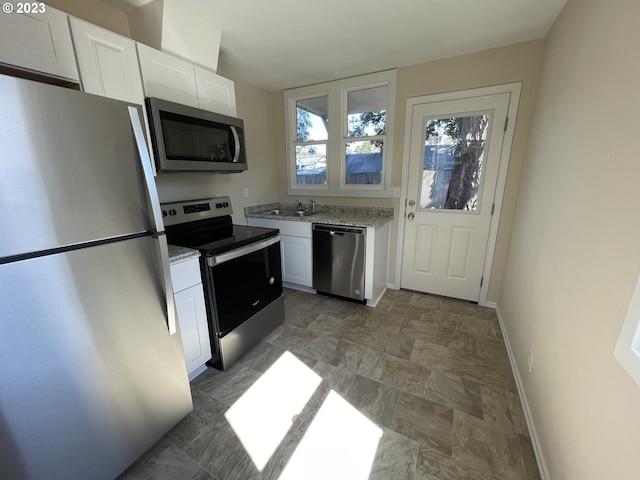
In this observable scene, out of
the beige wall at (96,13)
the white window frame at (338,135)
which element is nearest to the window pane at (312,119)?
the white window frame at (338,135)

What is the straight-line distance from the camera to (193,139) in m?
1.83

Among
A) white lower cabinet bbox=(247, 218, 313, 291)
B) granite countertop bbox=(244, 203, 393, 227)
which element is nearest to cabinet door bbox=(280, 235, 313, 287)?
white lower cabinet bbox=(247, 218, 313, 291)

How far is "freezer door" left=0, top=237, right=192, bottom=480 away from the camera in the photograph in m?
0.86

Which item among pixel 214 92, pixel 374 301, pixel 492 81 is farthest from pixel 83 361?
pixel 492 81

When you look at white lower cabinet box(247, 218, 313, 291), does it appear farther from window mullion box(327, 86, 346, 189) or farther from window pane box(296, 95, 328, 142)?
window pane box(296, 95, 328, 142)

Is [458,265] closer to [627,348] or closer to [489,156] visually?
[489,156]

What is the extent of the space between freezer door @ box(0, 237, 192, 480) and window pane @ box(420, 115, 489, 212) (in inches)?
103

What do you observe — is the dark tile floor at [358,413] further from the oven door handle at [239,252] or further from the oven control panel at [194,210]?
the oven control panel at [194,210]

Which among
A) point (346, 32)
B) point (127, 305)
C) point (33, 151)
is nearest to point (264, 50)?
point (346, 32)

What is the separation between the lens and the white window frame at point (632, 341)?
69 cm

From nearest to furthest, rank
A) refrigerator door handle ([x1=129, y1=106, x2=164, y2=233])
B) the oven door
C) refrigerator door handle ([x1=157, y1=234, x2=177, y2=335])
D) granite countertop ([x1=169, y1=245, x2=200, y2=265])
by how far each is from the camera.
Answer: refrigerator door handle ([x1=129, y1=106, x2=164, y2=233]) < refrigerator door handle ([x1=157, y1=234, x2=177, y2=335]) < granite countertop ([x1=169, y1=245, x2=200, y2=265]) < the oven door

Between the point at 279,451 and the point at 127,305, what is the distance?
1.06 m

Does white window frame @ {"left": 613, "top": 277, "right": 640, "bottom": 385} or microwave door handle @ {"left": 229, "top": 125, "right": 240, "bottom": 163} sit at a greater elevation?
microwave door handle @ {"left": 229, "top": 125, "right": 240, "bottom": 163}

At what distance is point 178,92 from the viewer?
1.79m
